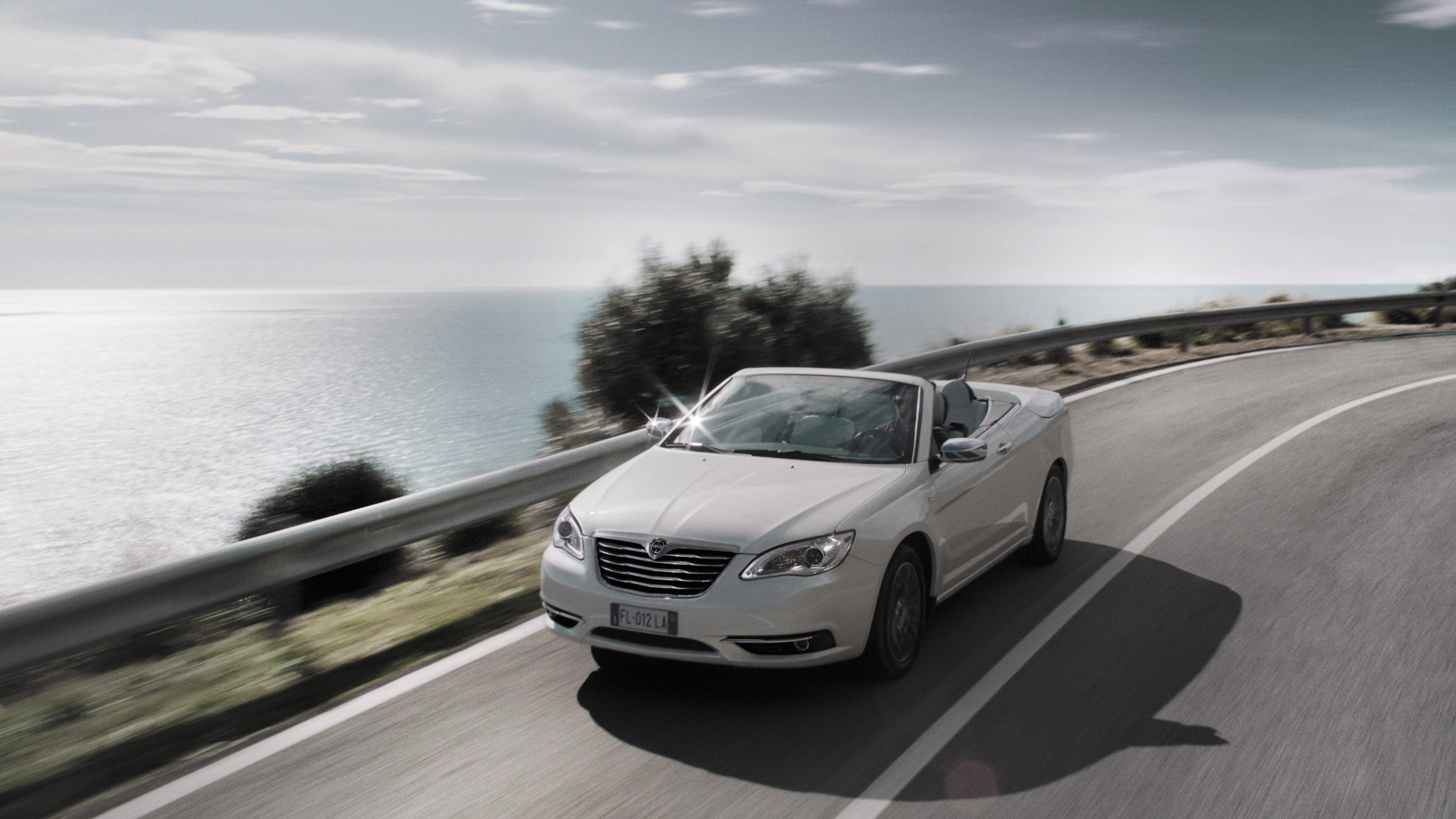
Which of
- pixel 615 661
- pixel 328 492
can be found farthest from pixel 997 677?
pixel 328 492

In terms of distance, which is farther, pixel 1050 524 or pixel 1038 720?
pixel 1050 524

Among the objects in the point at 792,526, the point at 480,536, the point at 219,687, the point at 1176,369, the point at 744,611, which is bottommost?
the point at 480,536

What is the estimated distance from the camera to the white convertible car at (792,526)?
4.60 metres

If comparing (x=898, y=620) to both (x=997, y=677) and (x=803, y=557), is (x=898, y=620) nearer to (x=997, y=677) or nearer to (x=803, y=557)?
(x=997, y=677)

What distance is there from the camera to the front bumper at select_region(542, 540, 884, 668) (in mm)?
4527

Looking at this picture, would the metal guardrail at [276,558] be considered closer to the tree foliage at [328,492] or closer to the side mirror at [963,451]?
the side mirror at [963,451]

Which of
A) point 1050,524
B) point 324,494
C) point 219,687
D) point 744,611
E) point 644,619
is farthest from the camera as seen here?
point 324,494

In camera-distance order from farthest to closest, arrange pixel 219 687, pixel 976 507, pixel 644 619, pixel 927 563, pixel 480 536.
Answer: pixel 480 536
pixel 976 507
pixel 927 563
pixel 219 687
pixel 644 619

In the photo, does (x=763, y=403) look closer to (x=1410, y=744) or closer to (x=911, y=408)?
(x=911, y=408)

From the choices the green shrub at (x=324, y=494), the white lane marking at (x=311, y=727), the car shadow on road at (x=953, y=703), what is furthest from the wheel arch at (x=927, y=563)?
the green shrub at (x=324, y=494)

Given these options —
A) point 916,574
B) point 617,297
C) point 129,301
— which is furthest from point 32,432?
point 129,301

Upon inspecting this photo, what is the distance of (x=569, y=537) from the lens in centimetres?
508

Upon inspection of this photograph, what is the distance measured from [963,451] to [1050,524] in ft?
6.14

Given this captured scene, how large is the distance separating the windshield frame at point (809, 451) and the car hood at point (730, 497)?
0.05 m
